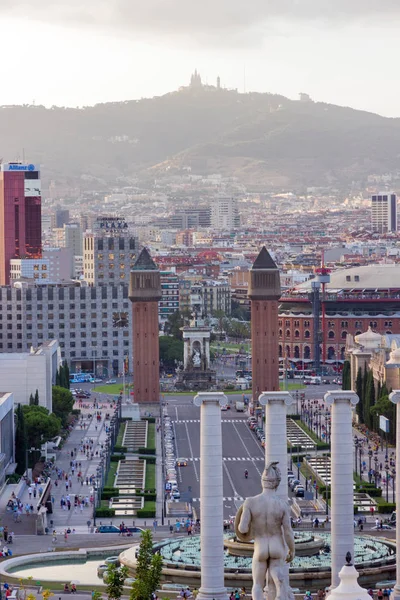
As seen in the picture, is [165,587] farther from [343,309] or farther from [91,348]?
[343,309]

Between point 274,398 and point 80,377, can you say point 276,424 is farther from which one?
point 80,377

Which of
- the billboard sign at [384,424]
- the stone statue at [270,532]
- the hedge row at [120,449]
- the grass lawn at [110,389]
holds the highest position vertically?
the stone statue at [270,532]

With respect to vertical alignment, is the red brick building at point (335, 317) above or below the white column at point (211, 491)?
below

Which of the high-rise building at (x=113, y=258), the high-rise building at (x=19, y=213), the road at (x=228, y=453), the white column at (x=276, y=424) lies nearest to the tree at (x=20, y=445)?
the road at (x=228, y=453)

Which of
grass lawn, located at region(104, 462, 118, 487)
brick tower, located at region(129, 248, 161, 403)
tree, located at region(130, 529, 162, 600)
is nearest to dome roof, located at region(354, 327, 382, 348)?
brick tower, located at region(129, 248, 161, 403)

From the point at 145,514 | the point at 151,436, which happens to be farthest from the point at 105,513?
the point at 151,436

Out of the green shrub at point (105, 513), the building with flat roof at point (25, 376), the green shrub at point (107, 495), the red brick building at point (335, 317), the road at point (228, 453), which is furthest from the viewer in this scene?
the red brick building at point (335, 317)

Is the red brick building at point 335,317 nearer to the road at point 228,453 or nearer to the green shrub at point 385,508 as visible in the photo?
the road at point 228,453
